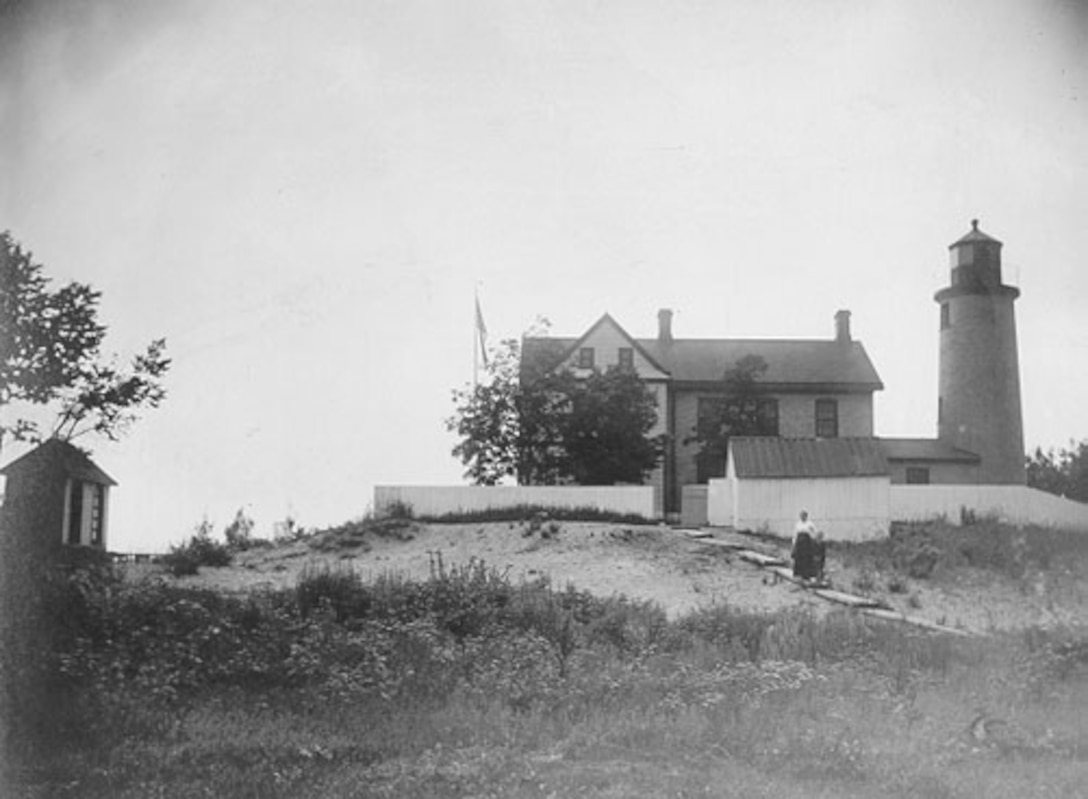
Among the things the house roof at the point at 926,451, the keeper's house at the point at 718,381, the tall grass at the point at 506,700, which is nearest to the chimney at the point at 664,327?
the keeper's house at the point at 718,381

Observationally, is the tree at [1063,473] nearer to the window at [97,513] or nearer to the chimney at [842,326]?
the chimney at [842,326]

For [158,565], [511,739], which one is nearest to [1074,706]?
[511,739]

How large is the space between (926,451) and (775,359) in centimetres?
782

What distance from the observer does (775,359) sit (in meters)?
46.4

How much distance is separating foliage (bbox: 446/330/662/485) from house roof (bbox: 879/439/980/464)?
1104 cm

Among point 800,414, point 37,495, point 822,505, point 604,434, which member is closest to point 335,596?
point 37,495

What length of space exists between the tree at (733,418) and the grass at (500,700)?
25053mm

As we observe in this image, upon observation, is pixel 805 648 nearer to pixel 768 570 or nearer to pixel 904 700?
pixel 904 700

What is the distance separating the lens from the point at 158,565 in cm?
2477

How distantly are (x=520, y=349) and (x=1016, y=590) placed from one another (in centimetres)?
1882

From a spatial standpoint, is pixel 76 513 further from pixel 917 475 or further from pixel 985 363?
pixel 985 363

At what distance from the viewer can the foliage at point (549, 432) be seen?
35625 mm

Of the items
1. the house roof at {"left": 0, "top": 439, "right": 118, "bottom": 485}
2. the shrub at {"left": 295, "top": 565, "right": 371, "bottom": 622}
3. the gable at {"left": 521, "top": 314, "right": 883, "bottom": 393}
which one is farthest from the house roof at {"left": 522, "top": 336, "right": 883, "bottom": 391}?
the house roof at {"left": 0, "top": 439, "right": 118, "bottom": 485}

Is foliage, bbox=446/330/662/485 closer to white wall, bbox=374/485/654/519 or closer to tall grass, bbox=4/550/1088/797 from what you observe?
white wall, bbox=374/485/654/519
